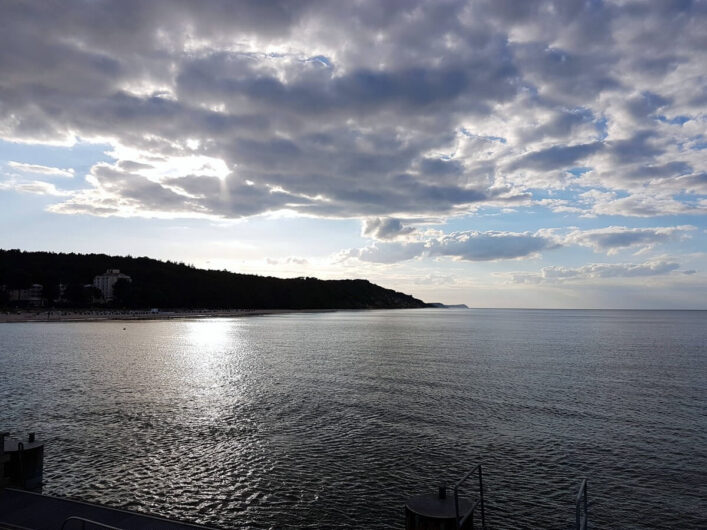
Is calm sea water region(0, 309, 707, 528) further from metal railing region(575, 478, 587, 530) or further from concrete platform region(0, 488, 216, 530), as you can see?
metal railing region(575, 478, 587, 530)

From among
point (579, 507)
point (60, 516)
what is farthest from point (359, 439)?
point (579, 507)

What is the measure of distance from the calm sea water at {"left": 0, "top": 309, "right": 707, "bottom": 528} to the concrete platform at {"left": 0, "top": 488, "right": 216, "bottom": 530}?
4238 mm

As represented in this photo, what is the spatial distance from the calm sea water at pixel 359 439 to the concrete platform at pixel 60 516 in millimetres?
4238

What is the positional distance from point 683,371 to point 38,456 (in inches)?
2658

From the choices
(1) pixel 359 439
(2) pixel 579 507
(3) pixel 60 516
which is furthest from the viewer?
(1) pixel 359 439

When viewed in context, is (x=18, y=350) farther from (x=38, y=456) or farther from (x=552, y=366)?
(x=552, y=366)

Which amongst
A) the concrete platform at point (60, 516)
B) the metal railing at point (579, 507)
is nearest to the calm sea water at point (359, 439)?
the concrete platform at point (60, 516)

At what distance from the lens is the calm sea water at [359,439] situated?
65.7 feet

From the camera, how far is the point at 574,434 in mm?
30453

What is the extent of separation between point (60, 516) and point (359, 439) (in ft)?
56.2

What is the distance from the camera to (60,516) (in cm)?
1466

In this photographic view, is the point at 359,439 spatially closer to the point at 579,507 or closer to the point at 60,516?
the point at 60,516

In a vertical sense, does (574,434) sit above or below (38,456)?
below

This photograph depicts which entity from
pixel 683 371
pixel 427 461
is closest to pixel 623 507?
pixel 427 461
